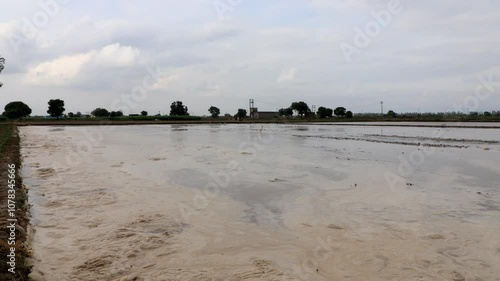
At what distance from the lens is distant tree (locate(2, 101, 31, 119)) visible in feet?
262

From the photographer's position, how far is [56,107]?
292 feet

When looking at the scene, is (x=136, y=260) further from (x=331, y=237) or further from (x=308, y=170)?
(x=308, y=170)

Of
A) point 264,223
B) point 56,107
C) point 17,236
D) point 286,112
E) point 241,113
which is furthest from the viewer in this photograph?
point 286,112

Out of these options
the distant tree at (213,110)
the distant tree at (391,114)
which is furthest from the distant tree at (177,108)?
the distant tree at (391,114)

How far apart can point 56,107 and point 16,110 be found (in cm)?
1021

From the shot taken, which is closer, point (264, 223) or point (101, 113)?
point (264, 223)

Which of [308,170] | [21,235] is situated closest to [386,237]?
[21,235]

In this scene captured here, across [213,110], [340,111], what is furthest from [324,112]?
A: [213,110]

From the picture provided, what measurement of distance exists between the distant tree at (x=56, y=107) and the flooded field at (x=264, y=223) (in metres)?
84.9

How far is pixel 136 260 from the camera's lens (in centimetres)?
546

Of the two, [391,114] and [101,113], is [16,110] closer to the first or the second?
[101,113]

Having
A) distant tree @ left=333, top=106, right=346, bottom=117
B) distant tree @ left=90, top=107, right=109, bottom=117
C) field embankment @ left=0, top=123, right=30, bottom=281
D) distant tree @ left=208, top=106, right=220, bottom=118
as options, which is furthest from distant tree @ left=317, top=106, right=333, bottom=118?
field embankment @ left=0, top=123, right=30, bottom=281

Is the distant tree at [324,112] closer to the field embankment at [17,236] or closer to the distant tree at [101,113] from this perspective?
the distant tree at [101,113]

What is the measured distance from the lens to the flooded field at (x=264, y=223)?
Result: 17.2ft
